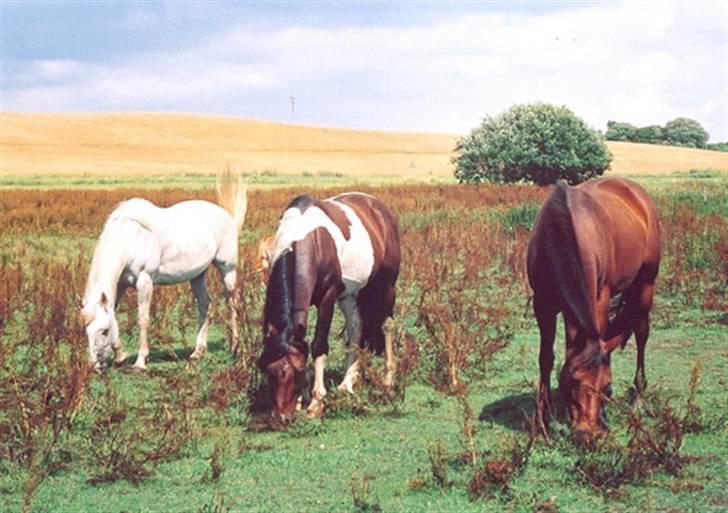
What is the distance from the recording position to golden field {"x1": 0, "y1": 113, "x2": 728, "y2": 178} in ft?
195

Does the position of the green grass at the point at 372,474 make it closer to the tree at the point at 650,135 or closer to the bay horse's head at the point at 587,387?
the bay horse's head at the point at 587,387

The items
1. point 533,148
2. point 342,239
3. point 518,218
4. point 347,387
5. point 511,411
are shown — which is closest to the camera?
point 511,411

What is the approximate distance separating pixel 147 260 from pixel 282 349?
342 cm

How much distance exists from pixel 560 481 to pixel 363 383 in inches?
105

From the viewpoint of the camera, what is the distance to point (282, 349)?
6.74 m

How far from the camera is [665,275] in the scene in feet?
50.0

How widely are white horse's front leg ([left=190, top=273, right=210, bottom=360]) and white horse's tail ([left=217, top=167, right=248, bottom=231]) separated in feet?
5.58

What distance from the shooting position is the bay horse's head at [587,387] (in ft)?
19.3

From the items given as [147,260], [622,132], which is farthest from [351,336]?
[622,132]

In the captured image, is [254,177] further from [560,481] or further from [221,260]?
[560,481]

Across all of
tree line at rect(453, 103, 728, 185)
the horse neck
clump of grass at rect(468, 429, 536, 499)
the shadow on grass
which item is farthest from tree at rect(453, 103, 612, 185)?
clump of grass at rect(468, 429, 536, 499)

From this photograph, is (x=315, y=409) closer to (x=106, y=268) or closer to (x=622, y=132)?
(x=106, y=268)

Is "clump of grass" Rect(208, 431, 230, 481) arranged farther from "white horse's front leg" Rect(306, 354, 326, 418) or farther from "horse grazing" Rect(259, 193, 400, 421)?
"white horse's front leg" Rect(306, 354, 326, 418)

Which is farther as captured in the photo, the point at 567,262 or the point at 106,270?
the point at 106,270
